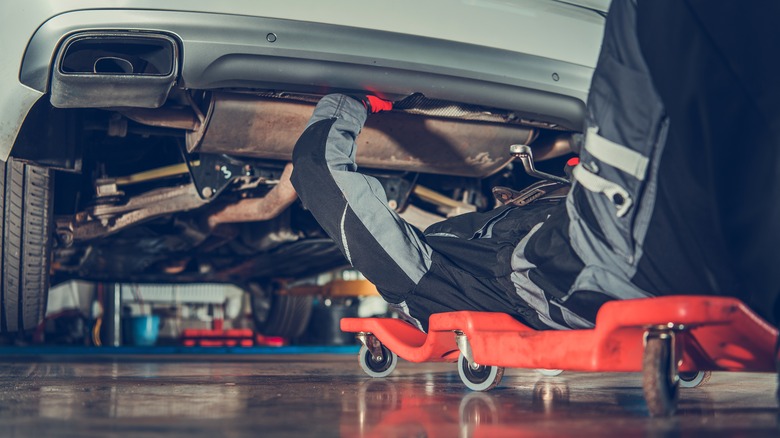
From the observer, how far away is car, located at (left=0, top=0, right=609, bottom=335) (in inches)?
79.6

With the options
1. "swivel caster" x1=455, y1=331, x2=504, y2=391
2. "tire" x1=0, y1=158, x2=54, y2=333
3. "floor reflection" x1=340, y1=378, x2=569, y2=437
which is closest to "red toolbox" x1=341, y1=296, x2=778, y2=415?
"floor reflection" x1=340, y1=378, x2=569, y2=437

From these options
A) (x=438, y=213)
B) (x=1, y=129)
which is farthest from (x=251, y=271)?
(x=1, y=129)

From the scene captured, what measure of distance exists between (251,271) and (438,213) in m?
1.53

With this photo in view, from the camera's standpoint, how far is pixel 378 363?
100 inches

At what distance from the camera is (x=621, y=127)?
4.64 ft

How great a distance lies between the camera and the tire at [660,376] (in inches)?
53.9

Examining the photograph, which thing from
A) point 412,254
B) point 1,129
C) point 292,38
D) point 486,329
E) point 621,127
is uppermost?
point 292,38

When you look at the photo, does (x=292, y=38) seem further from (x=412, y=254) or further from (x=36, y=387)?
(x=36, y=387)

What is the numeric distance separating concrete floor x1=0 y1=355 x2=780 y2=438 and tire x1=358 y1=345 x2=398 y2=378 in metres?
0.04

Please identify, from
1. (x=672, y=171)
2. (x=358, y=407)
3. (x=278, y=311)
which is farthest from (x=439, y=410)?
(x=278, y=311)

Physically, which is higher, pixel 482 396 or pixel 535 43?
pixel 535 43

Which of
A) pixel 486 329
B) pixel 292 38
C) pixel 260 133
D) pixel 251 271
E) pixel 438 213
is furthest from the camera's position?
pixel 251 271

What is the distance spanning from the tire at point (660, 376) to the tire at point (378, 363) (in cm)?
120

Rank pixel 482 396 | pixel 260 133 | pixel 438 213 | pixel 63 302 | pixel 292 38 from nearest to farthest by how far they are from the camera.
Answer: pixel 482 396 → pixel 292 38 → pixel 260 133 → pixel 438 213 → pixel 63 302
